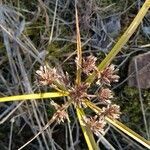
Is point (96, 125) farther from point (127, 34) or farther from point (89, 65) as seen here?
point (127, 34)

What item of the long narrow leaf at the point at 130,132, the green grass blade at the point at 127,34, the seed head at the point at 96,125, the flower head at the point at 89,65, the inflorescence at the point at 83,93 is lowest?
the long narrow leaf at the point at 130,132

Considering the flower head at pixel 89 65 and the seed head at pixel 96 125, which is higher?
the flower head at pixel 89 65

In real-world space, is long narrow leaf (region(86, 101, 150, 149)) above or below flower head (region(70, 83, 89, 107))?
below

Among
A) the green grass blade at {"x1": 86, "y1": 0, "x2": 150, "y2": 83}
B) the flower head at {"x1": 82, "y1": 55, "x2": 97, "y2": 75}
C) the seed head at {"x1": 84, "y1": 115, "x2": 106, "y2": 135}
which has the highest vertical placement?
the green grass blade at {"x1": 86, "y1": 0, "x2": 150, "y2": 83}

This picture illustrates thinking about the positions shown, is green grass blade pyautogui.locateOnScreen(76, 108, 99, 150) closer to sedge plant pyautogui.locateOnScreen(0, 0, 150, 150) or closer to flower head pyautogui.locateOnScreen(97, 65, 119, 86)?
sedge plant pyautogui.locateOnScreen(0, 0, 150, 150)

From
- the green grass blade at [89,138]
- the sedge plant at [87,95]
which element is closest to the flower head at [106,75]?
the sedge plant at [87,95]

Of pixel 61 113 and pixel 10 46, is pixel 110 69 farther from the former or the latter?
pixel 10 46

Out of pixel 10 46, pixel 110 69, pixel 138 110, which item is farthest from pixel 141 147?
pixel 10 46

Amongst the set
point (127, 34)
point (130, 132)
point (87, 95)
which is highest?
point (127, 34)

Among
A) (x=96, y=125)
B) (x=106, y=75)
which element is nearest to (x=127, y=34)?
(x=106, y=75)

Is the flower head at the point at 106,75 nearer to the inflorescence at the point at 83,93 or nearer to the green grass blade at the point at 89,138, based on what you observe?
the inflorescence at the point at 83,93

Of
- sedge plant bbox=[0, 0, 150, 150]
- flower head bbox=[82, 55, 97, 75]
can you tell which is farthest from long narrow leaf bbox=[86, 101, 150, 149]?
flower head bbox=[82, 55, 97, 75]
